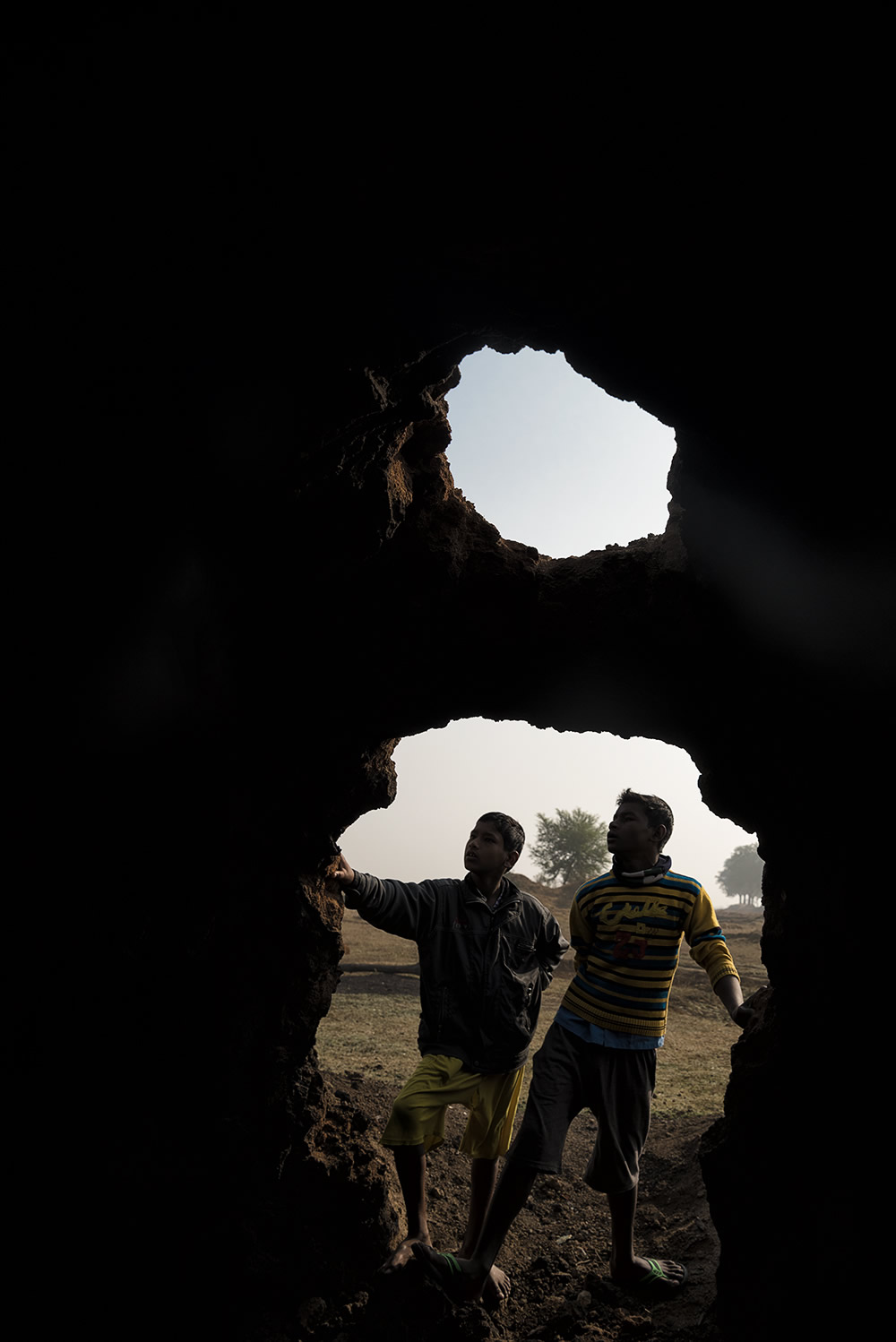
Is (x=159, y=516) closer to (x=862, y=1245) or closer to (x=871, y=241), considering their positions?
(x=871, y=241)

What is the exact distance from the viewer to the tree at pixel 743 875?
254 feet

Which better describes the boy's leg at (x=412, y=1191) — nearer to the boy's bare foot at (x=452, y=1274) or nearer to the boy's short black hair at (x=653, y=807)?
the boy's bare foot at (x=452, y=1274)

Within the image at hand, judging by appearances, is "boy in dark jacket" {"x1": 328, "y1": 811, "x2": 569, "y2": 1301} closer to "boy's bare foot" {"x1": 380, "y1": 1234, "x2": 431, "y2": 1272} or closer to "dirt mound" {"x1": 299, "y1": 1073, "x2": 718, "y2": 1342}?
"boy's bare foot" {"x1": 380, "y1": 1234, "x2": 431, "y2": 1272}

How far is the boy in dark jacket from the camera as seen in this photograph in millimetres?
3627

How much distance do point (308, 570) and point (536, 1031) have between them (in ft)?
22.1

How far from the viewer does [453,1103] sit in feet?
11.8

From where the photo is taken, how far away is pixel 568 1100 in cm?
350

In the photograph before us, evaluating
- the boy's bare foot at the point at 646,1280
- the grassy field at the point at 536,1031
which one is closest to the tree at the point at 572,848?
the grassy field at the point at 536,1031

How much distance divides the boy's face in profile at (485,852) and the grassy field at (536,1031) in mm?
3792

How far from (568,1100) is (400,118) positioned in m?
4.04

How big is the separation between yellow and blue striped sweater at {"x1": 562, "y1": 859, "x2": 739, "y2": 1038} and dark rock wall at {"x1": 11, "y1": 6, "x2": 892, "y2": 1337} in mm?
416

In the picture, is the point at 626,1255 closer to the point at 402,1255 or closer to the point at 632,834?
the point at 402,1255

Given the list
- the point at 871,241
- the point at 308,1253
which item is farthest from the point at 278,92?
the point at 308,1253

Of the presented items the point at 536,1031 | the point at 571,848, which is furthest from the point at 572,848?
the point at 536,1031
